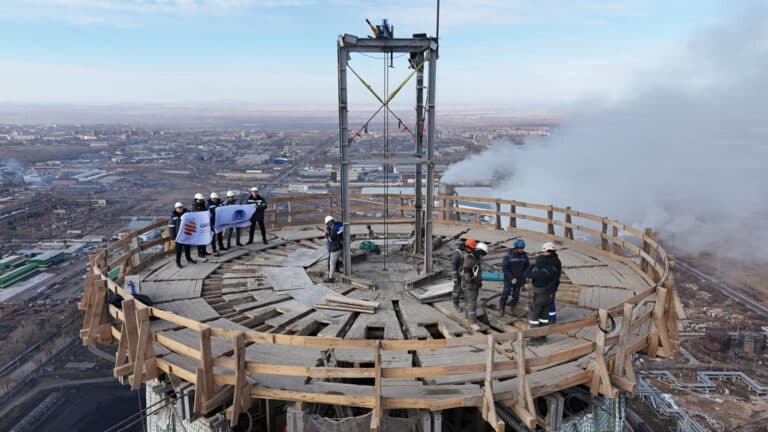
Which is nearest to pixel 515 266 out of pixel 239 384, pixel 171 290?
pixel 239 384

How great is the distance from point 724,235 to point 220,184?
8214 cm

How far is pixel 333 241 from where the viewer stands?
39.0 ft

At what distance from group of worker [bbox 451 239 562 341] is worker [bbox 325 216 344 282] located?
131 inches

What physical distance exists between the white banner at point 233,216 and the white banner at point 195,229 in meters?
0.80

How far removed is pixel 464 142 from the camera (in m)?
85.4

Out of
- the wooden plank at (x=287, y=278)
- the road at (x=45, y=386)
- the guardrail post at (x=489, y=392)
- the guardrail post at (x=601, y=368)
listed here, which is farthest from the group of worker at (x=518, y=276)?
the road at (x=45, y=386)

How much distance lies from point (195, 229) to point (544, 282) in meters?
8.97

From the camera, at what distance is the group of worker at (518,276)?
8.61 metres

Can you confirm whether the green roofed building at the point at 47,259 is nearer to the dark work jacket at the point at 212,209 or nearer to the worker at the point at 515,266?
the dark work jacket at the point at 212,209

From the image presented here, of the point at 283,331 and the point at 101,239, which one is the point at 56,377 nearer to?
the point at 101,239

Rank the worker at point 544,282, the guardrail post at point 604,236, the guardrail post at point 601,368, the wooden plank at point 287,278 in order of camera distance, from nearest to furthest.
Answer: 1. the guardrail post at point 601,368
2. the worker at point 544,282
3. the wooden plank at point 287,278
4. the guardrail post at point 604,236

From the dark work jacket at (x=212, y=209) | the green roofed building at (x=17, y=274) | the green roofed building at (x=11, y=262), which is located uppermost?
the dark work jacket at (x=212, y=209)

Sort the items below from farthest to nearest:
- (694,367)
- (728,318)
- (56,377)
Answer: (728,318)
(694,367)
(56,377)

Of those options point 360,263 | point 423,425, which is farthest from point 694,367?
point 423,425
